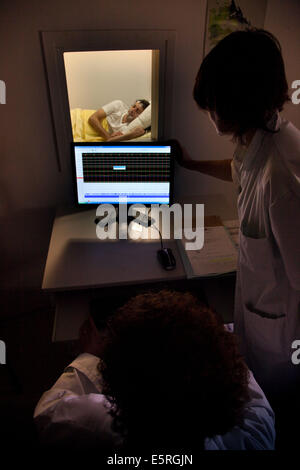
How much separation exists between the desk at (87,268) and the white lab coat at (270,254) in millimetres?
314

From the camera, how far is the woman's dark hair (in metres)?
1.01

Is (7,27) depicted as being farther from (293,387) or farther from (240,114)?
(293,387)

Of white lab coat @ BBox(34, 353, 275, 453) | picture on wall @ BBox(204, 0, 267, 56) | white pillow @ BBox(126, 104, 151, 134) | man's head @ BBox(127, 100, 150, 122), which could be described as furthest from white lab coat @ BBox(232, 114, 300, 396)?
man's head @ BBox(127, 100, 150, 122)

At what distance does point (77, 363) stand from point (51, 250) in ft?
2.18

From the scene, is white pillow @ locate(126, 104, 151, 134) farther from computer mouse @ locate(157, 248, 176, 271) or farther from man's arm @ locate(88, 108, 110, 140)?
computer mouse @ locate(157, 248, 176, 271)

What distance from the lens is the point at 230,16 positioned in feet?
4.79

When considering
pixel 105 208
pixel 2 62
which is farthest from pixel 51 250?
pixel 2 62

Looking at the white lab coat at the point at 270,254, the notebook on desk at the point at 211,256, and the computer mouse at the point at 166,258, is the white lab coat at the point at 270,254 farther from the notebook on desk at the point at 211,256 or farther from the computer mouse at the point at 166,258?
the computer mouse at the point at 166,258

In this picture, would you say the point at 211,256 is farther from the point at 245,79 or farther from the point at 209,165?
the point at 245,79

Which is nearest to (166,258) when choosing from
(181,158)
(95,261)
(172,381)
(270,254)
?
(95,261)

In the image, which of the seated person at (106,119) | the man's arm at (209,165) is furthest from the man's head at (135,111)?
the man's arm at (209,165)

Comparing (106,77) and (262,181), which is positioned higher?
(106,77)

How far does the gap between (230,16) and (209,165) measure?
0.65m

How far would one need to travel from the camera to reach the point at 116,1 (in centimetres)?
137
